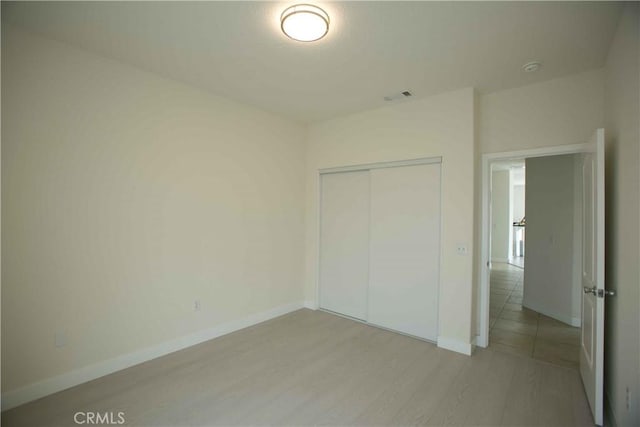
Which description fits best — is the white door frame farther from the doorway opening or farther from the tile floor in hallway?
the tile floor in hallway

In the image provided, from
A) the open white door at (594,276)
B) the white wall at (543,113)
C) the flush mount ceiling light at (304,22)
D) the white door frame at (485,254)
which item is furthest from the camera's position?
the white door frame at (485,254)

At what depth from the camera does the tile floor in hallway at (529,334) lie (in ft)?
10.1

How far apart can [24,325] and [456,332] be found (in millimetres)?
3820

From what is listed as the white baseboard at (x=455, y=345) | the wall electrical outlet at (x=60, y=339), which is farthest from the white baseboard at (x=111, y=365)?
the white baseboard at (x=455, y=345)

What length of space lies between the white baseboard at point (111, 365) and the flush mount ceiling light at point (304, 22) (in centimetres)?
308

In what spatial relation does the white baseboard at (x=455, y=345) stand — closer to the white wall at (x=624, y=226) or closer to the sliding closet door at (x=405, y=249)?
the sliding closet door at (x=405, y=249)

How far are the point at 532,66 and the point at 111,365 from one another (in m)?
4.59

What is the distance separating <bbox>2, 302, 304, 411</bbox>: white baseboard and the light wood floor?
0.21 feet

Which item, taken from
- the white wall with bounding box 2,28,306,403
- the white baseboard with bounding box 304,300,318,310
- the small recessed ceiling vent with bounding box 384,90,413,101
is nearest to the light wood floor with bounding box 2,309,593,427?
the white wall with bounding box 2,28,306,403

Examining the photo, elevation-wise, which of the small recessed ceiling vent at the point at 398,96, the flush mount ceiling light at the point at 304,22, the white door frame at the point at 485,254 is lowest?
the white door frame at the point at 485,254

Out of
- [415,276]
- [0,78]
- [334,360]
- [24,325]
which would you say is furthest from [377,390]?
[0,78]

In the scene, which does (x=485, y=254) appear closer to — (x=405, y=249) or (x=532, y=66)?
(x=405, y=249)

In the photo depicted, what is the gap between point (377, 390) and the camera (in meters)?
2.41

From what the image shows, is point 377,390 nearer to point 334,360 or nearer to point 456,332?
point 334,360
